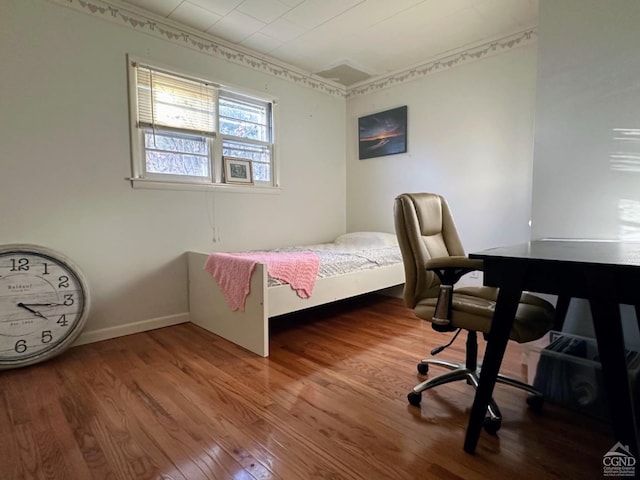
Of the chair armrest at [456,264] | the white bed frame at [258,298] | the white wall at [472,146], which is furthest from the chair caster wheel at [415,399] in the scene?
the white wall at [472,146]

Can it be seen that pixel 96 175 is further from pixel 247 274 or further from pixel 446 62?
pixel 446 62

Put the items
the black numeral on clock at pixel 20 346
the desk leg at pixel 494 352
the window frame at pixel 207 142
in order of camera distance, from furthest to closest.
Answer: the window frame at pixel 207 142, the black numeral on clock at pixel 20 346, the desk leg at pixel 494 352

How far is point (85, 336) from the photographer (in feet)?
8.20

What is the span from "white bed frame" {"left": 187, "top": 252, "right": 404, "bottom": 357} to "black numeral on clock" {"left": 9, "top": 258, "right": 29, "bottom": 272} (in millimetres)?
1080

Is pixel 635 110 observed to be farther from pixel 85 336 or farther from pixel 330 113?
pixel 85 336

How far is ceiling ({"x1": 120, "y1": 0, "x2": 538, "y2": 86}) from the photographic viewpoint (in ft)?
8.36

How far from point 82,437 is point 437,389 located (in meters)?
1.66

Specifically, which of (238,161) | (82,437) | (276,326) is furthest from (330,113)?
(82,437)

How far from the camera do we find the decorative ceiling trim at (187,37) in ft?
8.16

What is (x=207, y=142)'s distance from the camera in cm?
311

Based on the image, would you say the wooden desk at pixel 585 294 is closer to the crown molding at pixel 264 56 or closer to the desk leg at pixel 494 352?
the desk leg at pixel 494 352

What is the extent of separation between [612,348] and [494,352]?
342 mm

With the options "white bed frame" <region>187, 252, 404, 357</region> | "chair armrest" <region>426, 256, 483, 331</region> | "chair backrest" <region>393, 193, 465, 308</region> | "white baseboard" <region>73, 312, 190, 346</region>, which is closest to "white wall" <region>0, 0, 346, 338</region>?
"white baseboard" <region>73, 312, 190, 346</region>

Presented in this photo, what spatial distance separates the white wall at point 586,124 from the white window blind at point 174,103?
2574mm
